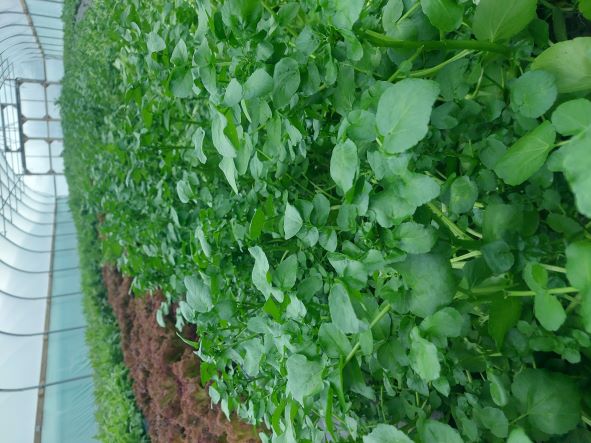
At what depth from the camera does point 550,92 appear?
0.49 m

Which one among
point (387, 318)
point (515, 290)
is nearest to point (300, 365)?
point (387, 318)

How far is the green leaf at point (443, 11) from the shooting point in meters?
0.47

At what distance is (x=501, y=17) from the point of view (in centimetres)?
51

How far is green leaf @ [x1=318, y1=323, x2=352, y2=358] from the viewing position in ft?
1.97

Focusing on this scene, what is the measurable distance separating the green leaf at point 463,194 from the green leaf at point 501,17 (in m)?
0.17

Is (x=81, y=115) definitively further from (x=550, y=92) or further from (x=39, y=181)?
(x=39, y=181)

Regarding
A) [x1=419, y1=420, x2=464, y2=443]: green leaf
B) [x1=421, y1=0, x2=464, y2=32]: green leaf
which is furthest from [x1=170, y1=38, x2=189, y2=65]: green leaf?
[x1=419, y1=420, x2=464, y2=443]: green leaf

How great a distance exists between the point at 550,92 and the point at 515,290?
0.76 ft

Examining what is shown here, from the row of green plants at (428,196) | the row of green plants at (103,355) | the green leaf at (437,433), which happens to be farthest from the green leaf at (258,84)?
the row of green plants at (103,355)

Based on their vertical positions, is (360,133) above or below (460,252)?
above

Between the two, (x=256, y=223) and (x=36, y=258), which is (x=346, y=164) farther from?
(x=36, y=258)

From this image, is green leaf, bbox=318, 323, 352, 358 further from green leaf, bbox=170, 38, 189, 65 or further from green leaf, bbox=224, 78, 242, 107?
green leaf, bbox=170, 38, 189, 65

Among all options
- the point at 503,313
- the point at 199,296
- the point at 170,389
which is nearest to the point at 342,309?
the point at 503,313

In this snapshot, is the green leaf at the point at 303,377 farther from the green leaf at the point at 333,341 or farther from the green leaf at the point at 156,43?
the green leaf at the point at 156,43
